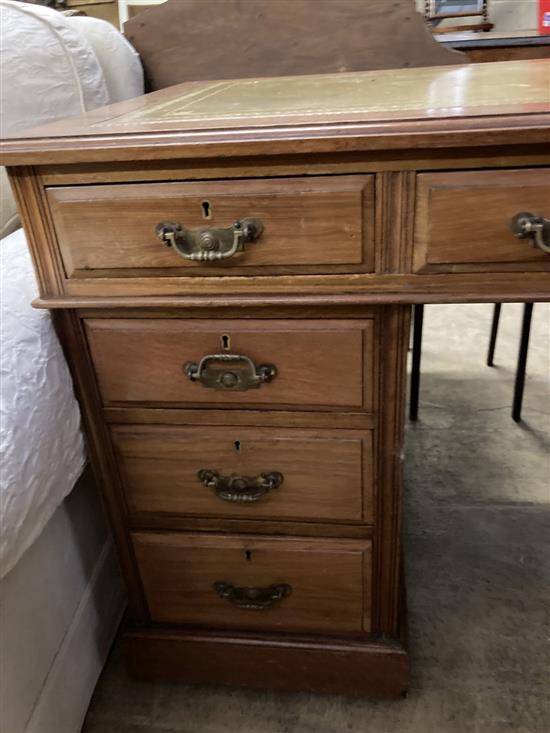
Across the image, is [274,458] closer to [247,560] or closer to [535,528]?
[247,560]

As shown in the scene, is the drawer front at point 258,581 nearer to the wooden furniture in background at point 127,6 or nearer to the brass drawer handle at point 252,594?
the brass drawer handle at point 252,594

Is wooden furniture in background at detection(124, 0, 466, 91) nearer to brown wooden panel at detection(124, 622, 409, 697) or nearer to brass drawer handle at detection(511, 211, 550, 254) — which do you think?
brass drawer handle at detection(511, 211, 550, 254)

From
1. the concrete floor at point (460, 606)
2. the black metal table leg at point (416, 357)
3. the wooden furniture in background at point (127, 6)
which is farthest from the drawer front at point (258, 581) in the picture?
the wooden furniture in background at point (127, 6)

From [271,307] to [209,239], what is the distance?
0.11 m

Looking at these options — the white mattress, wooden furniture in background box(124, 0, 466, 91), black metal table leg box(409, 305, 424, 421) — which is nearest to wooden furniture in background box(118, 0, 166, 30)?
wooden furniture in background box(124, 0, 466, 91)

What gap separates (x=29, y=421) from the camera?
2.38ft

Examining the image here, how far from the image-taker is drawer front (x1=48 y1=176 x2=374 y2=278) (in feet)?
2.15

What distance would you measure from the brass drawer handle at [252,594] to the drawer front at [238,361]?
30 centimetres

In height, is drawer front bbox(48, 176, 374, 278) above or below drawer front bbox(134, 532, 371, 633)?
above

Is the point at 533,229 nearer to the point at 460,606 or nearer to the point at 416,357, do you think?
the point at 460,606

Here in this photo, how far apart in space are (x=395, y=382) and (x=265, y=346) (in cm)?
16

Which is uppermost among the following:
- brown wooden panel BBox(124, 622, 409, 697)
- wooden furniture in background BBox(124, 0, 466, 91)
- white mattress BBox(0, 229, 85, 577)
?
wooden furniture in background BBox(124, 0, 466, 91)

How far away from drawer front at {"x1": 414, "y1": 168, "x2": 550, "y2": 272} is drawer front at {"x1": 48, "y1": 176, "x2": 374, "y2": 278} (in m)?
A: 0.06

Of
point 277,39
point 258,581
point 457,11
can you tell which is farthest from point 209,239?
point 457,11
